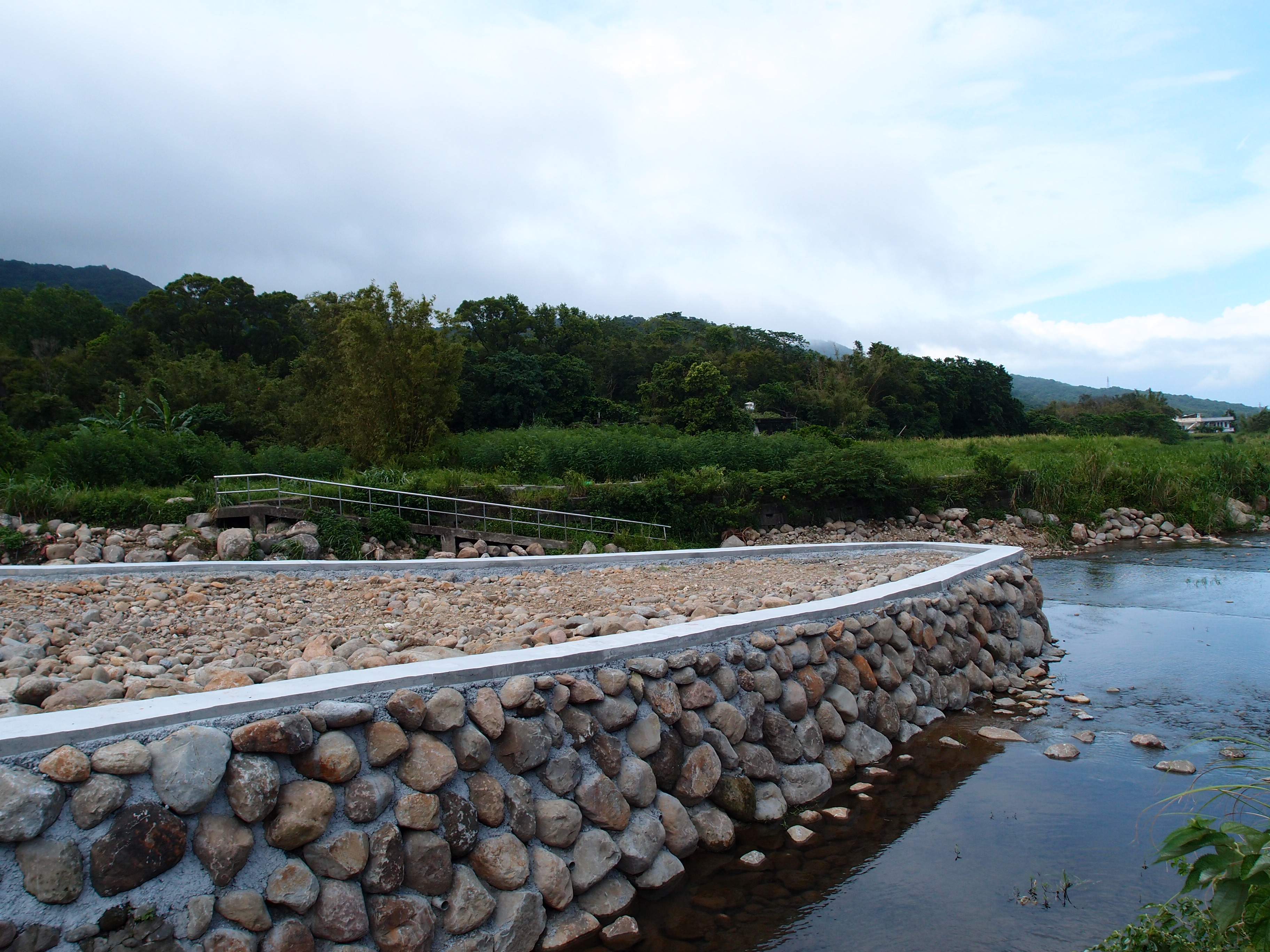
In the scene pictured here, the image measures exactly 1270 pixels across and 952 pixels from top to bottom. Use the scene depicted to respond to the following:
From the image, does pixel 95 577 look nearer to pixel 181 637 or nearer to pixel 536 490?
pixel 181 637

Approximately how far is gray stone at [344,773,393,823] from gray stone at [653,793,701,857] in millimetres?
1445

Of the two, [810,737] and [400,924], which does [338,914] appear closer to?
[400,924]

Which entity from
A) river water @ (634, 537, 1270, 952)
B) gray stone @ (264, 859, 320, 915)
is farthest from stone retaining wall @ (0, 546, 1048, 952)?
river water @ (634, 537, 1270, 952)

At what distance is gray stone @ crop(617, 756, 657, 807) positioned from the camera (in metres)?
4.00

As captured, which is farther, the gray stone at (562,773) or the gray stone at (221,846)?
the gray stone at (562,773)

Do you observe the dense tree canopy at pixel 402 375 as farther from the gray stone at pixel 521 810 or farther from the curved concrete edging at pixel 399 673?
the gray stone at pixel 521 810

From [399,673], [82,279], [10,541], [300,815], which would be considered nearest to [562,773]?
[399,673]

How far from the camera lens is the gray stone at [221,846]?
2.79 metres

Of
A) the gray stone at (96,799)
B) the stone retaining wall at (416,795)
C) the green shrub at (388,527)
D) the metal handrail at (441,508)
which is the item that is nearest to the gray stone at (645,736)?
the stone retaining wall at (416,795)

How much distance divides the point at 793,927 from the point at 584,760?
119cm

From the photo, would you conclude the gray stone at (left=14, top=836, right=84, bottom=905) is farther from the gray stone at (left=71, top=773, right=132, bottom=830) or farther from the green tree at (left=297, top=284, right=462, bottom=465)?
the green tree at (left=297, top=284, right=462, bottom=465)

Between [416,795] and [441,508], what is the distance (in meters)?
12.8

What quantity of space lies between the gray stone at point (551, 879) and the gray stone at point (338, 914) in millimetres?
741

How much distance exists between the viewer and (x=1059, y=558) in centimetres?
1705
